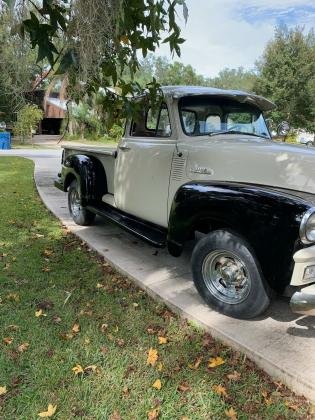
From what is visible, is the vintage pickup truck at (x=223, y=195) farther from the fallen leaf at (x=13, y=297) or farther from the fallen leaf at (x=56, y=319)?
the fallen leaf at (x=13, y=297)

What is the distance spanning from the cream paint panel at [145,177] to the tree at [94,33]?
3.93ft

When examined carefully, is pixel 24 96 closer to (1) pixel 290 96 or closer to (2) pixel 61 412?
(2) pixel 61 412

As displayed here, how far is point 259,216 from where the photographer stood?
10.0ft

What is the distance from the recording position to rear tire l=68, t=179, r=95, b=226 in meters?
6.36

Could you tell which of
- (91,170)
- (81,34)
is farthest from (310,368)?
(91,170)

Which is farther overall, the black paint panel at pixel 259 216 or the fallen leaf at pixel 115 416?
the black paint panel at pixel 259 216

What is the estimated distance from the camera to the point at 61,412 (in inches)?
99.6

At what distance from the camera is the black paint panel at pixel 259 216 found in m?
2.92

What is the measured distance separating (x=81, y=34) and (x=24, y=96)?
883 millimetres

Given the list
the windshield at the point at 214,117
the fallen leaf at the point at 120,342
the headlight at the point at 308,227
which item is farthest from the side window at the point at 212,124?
the fallen leaf at the point at 120,342

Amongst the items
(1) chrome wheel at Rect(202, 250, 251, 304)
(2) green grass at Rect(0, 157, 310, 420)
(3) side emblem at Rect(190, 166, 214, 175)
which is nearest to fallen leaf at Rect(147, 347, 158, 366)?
(2) green grass at Rect(0, 157, 310, 420)

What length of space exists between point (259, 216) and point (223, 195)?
1.27 ft

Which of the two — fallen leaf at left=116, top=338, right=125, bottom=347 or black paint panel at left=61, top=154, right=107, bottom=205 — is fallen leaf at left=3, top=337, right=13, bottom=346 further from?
black paint panel at left=61, top=154, right=107, bottom=205

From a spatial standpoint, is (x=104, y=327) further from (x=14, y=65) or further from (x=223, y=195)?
(x=14, y=65)
